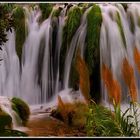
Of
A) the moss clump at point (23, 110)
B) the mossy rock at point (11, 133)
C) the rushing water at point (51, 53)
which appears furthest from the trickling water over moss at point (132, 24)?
the mossy rock at point (11, 133)

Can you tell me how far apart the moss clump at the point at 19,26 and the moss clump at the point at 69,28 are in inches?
9.6

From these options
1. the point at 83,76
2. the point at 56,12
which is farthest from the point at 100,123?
the point at 56,12

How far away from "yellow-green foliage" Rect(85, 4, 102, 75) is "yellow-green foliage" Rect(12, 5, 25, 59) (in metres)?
0.39

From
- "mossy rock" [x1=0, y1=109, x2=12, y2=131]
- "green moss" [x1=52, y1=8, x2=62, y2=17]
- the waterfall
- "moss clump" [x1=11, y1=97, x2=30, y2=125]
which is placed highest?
"green moss" [x1=52, y1=8, x2=62, y2=17]

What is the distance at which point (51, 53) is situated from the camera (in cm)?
204

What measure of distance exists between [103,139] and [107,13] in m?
0.74

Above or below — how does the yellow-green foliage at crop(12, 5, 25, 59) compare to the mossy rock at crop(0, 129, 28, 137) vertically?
above

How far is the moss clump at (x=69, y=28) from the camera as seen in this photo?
2025 mm

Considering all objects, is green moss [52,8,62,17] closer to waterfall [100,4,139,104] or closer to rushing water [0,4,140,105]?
rushing water [0,4,140,105]

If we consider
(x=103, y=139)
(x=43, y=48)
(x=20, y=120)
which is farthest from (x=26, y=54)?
(x=103, y=139)

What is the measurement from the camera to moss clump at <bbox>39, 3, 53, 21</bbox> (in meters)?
2.05

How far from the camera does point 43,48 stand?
204 centimetres

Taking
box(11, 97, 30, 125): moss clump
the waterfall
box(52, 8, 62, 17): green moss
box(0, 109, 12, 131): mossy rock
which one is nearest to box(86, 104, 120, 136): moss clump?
the waterfall

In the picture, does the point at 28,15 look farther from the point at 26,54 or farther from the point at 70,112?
the point at 70,112
